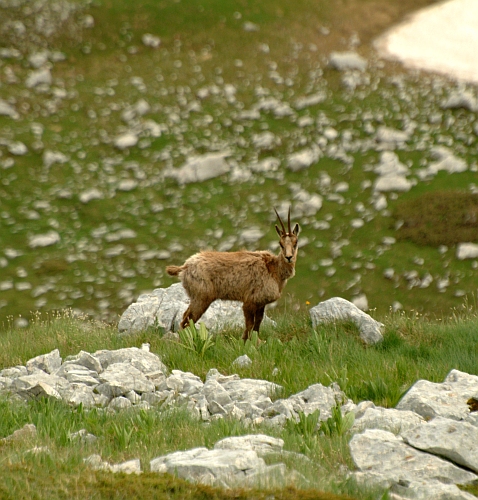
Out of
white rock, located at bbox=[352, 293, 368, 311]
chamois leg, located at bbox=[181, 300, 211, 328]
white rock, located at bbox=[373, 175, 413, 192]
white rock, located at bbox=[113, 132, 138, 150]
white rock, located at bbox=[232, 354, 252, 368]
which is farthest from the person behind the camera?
white rock, located at bbox=[113, 132, 138, 150]

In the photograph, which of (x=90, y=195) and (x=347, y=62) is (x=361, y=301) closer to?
(x=90, y=195)

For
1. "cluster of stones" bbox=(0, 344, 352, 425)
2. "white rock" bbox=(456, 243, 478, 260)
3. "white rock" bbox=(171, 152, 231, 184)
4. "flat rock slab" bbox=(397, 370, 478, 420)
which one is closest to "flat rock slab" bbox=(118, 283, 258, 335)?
"cluster of stones" bbox=(0, 344, 352, 425)

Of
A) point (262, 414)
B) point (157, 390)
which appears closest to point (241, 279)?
point (157, 390)

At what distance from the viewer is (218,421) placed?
823 cm

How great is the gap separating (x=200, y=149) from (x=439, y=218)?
10769 millimetres

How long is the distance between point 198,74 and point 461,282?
708 inches

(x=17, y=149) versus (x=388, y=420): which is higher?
(x=17, y=149)

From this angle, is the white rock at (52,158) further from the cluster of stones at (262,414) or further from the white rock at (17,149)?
the cluster of stones at (262,414)

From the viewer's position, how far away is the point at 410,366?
10648 mm

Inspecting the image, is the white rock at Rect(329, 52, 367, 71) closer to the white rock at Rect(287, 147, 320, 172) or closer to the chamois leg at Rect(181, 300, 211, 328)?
the white rock at Rect(287, 147, 320, 172)

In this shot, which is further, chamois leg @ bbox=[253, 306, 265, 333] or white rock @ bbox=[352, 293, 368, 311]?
white rock @ bbox=[352, 293, 368, 311]

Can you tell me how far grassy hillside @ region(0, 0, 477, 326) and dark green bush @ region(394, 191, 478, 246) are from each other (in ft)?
1.38

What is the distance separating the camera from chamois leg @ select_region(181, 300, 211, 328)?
13268mm

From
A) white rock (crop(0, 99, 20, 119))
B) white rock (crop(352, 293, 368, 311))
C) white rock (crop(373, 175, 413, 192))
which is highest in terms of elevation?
white rock (crop(0, 99, 20, 119))
